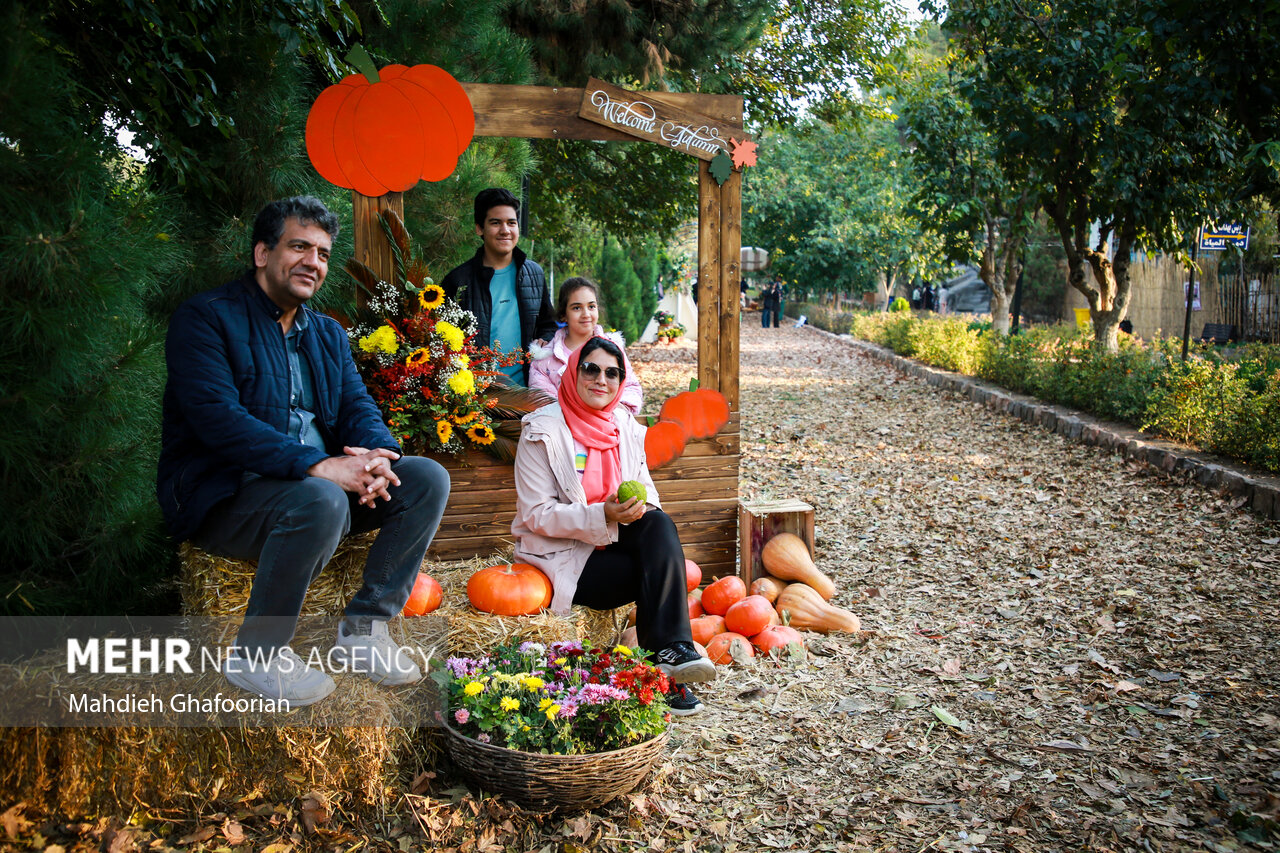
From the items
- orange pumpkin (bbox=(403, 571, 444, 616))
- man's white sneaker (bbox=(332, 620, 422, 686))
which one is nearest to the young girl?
orange pumpkin (bbox=(403, 571, 444, 616))

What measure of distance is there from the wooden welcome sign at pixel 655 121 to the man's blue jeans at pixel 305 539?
213 cm

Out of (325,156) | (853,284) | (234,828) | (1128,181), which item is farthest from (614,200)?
(853,284)

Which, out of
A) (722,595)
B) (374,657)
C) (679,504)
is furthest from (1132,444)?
(374,657)

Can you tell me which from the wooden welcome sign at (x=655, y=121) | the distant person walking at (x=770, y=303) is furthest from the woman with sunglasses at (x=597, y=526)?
the distant person walking at (x=770, y=303)

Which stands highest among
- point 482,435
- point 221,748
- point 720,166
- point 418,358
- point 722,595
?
point 720,166

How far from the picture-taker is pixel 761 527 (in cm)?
454

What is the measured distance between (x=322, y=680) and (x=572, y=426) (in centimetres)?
127

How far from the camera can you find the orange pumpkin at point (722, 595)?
13.8 feet

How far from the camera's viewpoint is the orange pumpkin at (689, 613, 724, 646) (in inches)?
156

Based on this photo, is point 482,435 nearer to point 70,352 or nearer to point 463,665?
point 463,665

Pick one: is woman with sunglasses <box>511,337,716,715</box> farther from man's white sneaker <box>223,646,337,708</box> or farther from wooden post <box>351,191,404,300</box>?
wooden post <box>351,191,404,300</box>

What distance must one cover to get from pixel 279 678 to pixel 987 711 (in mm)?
2505

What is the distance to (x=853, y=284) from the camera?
94.5 ft

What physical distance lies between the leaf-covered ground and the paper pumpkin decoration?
2.53 m
